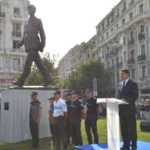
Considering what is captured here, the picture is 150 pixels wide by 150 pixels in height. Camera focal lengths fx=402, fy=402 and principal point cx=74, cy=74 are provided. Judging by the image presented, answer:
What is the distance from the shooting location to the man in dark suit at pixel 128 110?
348 inches

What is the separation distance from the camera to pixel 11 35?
203ft

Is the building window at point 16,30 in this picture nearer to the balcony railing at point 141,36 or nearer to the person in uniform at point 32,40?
the balcony railing at point 141,36

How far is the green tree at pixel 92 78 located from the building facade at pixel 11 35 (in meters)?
9.17

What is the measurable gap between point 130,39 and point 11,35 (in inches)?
724

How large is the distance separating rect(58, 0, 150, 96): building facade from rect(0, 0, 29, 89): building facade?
14.9m

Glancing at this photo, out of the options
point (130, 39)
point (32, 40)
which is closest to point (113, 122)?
point (32, 40)

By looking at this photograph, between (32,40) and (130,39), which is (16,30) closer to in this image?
(130,39)

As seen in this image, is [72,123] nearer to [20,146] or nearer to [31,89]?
[20,146]

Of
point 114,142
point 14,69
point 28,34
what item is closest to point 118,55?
point 14,69

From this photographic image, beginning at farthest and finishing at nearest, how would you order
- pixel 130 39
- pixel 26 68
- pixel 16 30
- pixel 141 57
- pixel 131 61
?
pixel 16 30 → pixel 130 39 → pixel 131 61 → pixel 141 57 → pixel 26 68

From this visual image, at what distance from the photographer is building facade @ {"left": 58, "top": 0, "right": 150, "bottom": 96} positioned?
5653cm

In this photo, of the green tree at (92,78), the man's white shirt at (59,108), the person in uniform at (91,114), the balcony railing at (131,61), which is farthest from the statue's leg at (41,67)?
the green tree at (92,78)

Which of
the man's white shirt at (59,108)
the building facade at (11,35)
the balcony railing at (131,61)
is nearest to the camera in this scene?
the man's white shirt at (59,108)

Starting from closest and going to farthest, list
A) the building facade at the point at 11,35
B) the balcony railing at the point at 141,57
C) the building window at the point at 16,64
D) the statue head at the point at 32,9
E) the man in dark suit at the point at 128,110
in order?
the man in dark suit at the point at 128,110 < the statue head at the point at 32,9 < the balcony railing at the point at 141,57 < the building facade at the point at 11,35 < the building window at the point at 16,64
